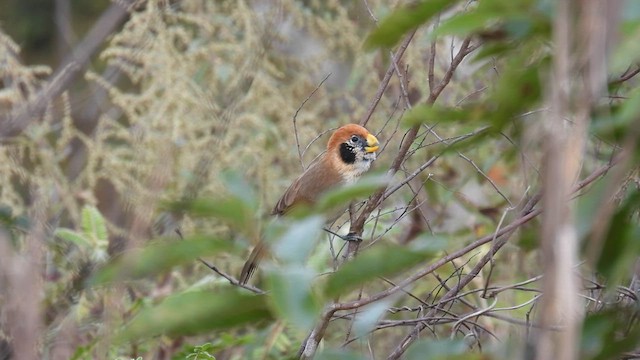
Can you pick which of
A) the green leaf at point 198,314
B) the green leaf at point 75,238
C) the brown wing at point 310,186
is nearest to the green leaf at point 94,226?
the green leaf at point 75,238

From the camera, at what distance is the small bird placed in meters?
3.45

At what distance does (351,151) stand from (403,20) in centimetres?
274

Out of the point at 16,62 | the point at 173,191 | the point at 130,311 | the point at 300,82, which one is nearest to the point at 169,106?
the point at 173,191

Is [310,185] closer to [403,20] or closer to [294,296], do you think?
[403,20]

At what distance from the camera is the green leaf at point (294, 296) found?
2.70 feet

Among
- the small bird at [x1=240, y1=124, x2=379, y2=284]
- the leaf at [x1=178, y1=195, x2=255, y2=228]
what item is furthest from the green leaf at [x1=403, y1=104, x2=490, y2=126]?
the small bird at [x1=240, y1=124, x2=379, y2=284]

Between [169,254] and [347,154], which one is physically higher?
[169,254]

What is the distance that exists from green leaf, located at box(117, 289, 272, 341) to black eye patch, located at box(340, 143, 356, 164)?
2.77 meters

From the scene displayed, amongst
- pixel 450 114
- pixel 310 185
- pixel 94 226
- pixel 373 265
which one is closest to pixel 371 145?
pixel 310 185

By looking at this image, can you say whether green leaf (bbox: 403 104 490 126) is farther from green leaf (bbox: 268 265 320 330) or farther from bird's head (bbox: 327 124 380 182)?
bird's head (bbox: 327 124 380 182)

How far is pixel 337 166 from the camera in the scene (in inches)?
148

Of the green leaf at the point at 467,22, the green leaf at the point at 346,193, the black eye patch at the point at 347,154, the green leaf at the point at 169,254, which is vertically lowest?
the black eye patch at the point at 347,154

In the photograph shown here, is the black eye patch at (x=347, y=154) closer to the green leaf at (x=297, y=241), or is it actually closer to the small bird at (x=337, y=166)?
the small bird at (x=337, y=166)

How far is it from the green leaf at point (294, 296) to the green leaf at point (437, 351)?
0.45ft
